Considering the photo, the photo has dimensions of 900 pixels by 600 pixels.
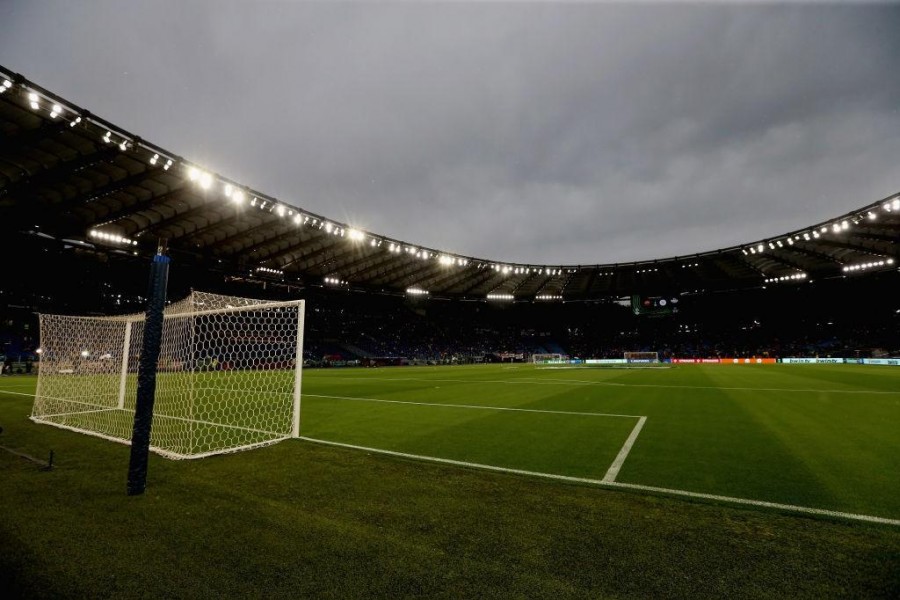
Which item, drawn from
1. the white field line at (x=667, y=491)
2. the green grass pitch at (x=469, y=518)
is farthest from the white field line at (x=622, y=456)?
the white field line at (x=667, y=491)

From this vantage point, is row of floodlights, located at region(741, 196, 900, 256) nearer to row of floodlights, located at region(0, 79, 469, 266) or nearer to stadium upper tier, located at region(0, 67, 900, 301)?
stadium upper tier, located at region(0, 67, 900, 301)

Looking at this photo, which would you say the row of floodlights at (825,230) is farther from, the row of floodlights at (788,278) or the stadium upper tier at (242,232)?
the row of floodlights at (788,278)

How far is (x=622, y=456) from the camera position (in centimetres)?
544

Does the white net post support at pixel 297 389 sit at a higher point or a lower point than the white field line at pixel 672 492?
higher

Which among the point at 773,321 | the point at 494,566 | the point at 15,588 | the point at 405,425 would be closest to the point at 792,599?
the point at 494,566

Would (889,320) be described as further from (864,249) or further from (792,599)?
(792,599)

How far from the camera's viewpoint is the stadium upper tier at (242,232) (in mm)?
16734

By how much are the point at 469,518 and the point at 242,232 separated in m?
29.4

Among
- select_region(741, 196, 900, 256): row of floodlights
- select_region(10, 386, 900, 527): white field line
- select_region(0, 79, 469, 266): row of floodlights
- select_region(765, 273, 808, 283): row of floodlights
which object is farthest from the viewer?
select_region(765, 273, 808, 283): row of floodlights

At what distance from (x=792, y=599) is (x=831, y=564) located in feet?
2.30

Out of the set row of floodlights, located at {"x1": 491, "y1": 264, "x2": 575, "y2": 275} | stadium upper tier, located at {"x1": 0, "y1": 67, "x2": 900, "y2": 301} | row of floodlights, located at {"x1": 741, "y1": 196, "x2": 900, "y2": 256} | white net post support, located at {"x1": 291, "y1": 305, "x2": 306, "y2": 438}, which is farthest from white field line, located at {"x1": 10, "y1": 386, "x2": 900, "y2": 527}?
row of floodlights, located at {"x1": 491, "y1": 264, "x2": 575, "y2": 275}

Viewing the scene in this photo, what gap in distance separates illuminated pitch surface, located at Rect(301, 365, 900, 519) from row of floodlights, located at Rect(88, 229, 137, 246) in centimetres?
Answer: 2251

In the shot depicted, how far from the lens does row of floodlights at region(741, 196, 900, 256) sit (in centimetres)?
2429

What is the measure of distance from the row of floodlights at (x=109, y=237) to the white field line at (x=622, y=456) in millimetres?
30511
